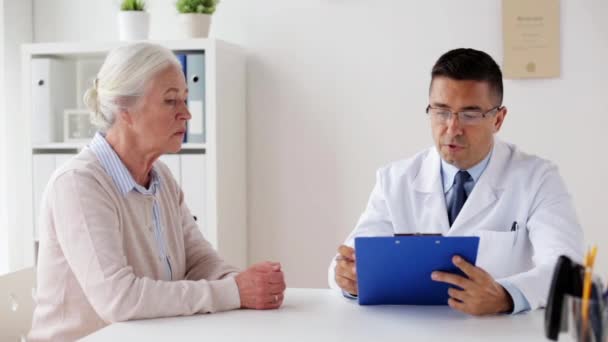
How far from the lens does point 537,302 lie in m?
1.83

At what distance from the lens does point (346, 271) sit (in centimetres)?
198

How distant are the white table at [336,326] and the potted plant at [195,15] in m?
1.69

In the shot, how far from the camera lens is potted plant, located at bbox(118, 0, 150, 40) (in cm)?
337

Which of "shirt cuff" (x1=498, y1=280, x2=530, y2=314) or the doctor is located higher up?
the doctor

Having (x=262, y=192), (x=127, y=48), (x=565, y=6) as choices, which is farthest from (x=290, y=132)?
(x=127, y=48)

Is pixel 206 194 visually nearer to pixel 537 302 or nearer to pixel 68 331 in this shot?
pixel 68 331

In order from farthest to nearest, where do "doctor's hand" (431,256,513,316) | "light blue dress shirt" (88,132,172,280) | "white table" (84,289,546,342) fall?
"light blue dress shirt" (88,132,172,280)
"doctor's hand" (431,256,513,316)
"white table" (84,289,546,342)

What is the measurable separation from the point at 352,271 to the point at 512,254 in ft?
1.59

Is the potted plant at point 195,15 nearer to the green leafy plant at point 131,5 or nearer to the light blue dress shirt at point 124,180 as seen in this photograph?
the green leafy plant at point 131,5

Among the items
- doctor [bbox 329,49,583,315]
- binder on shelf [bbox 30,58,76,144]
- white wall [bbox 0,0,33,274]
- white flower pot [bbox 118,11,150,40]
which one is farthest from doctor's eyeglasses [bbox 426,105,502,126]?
white wall [bbox 0,0,33,274]

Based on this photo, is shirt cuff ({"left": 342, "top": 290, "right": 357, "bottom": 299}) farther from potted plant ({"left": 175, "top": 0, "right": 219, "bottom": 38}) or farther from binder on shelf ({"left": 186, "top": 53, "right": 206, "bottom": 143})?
potted plant ({"left": 175, "top": 0, "right": 219, "bottom": 38})

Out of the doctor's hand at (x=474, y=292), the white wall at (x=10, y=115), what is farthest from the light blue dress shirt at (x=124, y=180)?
the white wall at (x=10, y=115)

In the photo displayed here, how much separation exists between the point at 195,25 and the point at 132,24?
10.8 inches

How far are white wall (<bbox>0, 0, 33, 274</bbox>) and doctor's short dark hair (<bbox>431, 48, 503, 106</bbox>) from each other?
2.13 m
